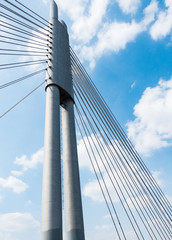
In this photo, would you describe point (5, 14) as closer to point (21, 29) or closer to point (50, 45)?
point (21, 29)

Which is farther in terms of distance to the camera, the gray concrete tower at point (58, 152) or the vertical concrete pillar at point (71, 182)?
the vertical concrete pillar at point (71, 182)

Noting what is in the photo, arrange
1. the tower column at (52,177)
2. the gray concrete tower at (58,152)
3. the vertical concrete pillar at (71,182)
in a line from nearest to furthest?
the tower column at (52,177)
the gray concrete tower at (58,152)
the vertical concrete pillar at (71,182)

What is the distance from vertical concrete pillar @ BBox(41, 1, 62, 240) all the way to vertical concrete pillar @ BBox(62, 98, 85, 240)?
121 cm

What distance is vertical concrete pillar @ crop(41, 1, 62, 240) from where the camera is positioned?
25.2ft

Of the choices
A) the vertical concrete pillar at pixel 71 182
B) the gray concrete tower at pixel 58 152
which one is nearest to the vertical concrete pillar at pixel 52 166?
the gray concrete tower at pixel 58 152

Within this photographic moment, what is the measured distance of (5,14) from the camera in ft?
36.0

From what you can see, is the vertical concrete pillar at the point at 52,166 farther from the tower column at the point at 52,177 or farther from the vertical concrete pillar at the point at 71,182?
the vertical concrete pillar at the point at 71,182

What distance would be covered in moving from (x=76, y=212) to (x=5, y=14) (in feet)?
36.0

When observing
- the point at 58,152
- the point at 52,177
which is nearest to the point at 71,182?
the point at 52,177

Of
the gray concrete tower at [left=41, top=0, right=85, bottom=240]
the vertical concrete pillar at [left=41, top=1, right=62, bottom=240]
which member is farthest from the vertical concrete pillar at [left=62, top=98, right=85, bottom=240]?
the vertical concrete pillar at [left=41, top=1, right=62, bottom=240]

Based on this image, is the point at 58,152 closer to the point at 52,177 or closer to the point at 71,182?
the point at 52,177

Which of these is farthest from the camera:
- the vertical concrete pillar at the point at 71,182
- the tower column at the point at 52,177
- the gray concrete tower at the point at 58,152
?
the vertical concrete pillar at the point at 71,182

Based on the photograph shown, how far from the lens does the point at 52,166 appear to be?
874 cm

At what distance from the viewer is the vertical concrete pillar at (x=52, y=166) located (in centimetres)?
768
